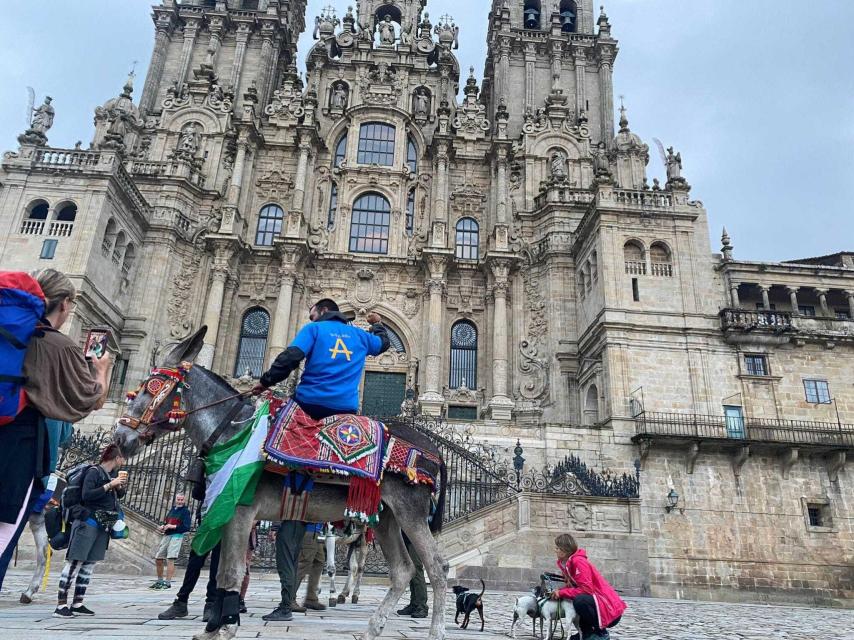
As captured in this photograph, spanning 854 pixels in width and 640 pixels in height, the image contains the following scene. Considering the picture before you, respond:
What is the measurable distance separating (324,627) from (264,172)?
29.1 meters

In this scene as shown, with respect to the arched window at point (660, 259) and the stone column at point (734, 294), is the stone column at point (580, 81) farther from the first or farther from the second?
the stone column at point (734, 294)

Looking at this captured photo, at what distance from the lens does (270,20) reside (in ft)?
114

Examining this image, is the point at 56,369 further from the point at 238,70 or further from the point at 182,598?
the point at 238,70

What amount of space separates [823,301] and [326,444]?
85.3 feet

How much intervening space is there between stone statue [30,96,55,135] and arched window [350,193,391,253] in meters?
13.5

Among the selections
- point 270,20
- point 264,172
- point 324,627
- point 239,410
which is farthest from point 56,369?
point 270,20

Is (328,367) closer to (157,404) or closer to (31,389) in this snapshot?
(157,404)

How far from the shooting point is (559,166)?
1176 inches

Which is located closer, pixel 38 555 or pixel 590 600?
pixel 590 600

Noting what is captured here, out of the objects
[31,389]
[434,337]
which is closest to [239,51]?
[434,337]

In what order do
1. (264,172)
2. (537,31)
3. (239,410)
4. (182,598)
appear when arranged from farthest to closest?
1. (537,31)
2. (264,172)
3. (182,598)
4. (239,410)

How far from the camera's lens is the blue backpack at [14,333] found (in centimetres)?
354

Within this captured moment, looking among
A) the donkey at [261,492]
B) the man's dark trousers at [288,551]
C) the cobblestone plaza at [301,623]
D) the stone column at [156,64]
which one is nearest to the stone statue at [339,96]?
the stone column at [156,64]

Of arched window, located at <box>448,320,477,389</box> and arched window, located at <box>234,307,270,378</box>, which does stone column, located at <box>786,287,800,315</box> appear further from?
arched window, located at <box>234,307,270,378</box>
